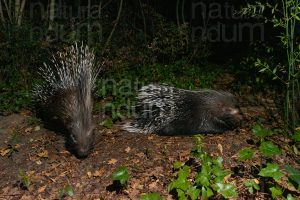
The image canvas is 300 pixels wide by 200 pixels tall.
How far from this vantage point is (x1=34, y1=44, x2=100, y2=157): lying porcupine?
17.5ft

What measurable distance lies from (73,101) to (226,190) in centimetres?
274

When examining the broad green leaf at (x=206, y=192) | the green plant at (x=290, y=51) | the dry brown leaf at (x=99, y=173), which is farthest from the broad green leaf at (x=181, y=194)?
the green plant at (x=290, y=51)

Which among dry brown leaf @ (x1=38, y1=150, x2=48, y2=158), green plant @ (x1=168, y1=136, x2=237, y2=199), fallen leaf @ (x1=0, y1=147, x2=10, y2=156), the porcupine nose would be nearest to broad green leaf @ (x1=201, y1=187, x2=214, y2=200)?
green plant @ (x1=168, y1=136, x2=237, y2=199)

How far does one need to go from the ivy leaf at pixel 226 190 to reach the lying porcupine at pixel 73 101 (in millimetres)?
1966

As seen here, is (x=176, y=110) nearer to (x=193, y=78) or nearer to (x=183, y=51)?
(x=193, y=78)

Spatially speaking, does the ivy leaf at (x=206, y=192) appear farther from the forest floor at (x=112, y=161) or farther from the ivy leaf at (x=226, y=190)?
the forest floor at (x=112, y=161)

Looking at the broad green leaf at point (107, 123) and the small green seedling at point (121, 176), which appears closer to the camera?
the small green seedling at point (121, 176)

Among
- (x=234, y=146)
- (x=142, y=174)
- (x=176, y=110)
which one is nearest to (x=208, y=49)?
(x=176, y=110)

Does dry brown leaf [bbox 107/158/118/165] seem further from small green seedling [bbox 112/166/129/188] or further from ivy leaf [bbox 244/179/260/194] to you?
ivy leaf [bbox 244/179/260/194]

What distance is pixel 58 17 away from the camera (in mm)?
11297

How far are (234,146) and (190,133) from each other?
29.6 inches

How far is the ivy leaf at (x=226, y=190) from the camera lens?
12.7 feet

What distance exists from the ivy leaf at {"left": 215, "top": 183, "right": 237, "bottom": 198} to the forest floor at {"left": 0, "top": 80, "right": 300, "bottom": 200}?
0.44m

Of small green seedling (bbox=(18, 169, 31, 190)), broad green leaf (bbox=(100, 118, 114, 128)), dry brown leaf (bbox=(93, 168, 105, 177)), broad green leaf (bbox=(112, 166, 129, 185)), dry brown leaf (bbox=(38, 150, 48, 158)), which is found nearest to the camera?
broad green leaf (bbox=(112, 166, 129, 185))
